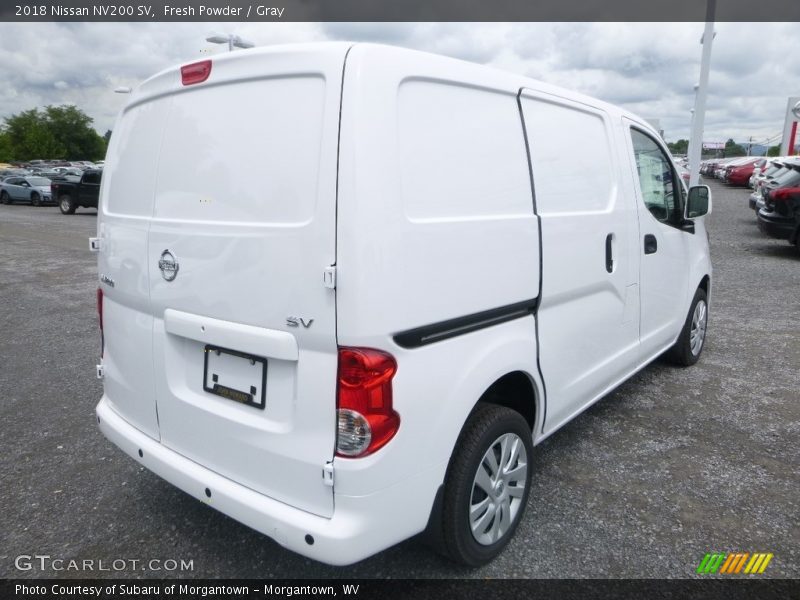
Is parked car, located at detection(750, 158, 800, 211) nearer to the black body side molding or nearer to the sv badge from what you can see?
the black body side molding

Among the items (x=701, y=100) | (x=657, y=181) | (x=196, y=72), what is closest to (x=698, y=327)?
(x=657, y=181)

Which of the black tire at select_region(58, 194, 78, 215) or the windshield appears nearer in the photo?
the windshield

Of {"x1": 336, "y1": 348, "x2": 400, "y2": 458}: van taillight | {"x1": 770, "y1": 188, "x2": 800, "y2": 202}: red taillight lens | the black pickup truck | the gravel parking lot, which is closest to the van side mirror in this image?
the gravel parking lot

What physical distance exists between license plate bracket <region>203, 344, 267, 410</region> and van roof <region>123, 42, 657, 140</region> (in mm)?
1023

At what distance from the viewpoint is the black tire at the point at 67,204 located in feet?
71.6

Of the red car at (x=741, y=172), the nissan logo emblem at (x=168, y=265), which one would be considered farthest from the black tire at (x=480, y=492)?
the red car at (x=741, y=172)

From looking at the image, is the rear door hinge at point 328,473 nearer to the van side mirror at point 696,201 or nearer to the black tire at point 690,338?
the van side mirror at point 696,201

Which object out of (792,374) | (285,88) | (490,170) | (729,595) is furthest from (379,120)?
(792,374)

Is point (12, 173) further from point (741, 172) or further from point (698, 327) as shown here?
point (698, 327)

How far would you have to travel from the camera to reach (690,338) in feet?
15.9

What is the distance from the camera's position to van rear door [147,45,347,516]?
194cm

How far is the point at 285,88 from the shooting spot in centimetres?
203

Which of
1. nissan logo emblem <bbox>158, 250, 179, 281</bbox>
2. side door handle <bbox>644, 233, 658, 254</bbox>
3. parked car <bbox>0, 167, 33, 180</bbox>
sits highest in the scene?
parked car <bbox>0, 167, 33, 180</bbox>

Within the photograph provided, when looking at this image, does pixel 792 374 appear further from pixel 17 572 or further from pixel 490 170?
pixel 17 572
